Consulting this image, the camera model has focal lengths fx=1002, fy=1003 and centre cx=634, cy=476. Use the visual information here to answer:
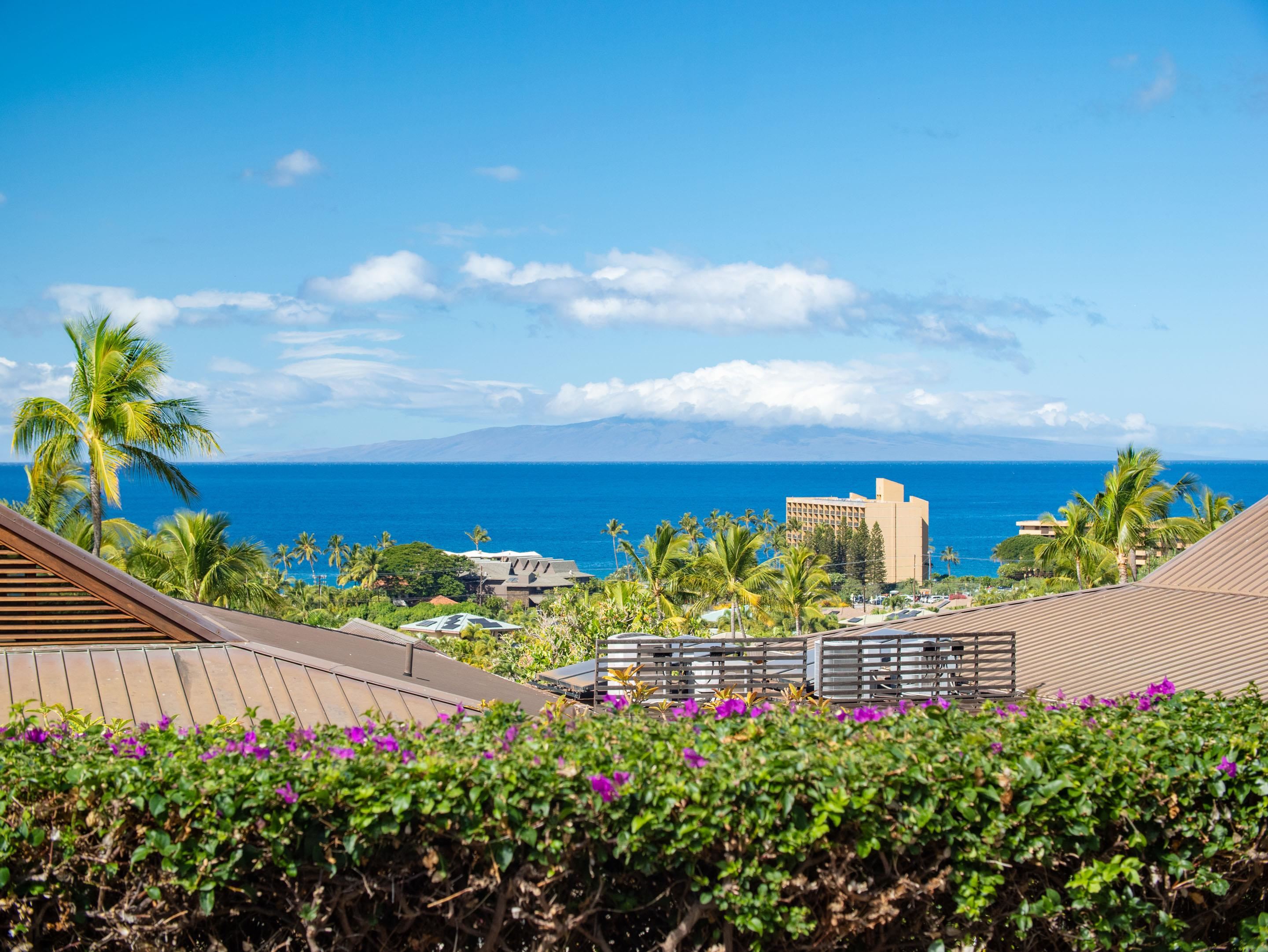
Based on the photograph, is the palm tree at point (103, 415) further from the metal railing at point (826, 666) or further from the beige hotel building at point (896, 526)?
the beige hotel building at point (896, 526)

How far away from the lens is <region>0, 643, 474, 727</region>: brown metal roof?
6.75 m

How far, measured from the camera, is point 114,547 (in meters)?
21.7

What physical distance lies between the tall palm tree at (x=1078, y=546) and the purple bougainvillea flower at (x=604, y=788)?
33.8 metres

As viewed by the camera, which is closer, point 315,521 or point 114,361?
point 114,361

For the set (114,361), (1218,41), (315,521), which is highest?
(1218,41)

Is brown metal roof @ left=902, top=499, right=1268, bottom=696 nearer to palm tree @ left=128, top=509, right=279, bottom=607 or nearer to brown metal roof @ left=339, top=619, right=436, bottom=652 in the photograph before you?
brown metal roof @ left=339, top=619, right=436, bottom=652

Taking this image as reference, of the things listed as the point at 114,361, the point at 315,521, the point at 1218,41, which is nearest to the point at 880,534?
the point at 315,521

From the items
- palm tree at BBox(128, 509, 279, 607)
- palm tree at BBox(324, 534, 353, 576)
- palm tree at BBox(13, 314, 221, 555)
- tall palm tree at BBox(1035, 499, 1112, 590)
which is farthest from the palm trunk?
palm tree at BBox(324, 534, 353, 576)

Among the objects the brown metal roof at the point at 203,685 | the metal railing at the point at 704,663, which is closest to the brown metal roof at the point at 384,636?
the metal railing at the point at 704,663

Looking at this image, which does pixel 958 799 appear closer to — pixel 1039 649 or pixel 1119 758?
pixel 1119 758

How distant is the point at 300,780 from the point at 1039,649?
1054cm

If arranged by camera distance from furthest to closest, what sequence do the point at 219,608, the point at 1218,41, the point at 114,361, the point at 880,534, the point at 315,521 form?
the point at 315,521 < the point at 880,534 < the point at 1218,41 < the point at 114,361 < the point at 219,608

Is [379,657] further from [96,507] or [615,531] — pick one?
[615,531]

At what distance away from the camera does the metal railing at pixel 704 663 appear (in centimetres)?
943
